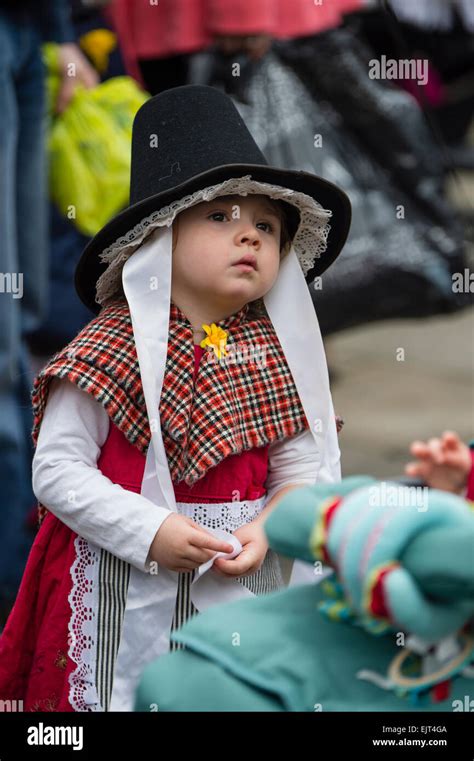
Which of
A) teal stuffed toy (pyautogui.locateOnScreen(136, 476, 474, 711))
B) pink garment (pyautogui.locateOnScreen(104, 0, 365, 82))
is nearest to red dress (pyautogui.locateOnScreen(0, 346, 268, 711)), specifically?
teal stuffed toy (pyautogui.locateOnScreen(136, 476, 474, 711))

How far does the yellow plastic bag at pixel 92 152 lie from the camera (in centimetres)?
420

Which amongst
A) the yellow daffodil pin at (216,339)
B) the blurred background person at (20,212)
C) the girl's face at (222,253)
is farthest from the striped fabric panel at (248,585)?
the blurred background person at (20,212)

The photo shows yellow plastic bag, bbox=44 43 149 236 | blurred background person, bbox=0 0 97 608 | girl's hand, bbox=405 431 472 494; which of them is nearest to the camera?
girl's hand, bbox=405 431 472 494

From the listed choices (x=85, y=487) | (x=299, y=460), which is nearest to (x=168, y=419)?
(x=85, y=487)

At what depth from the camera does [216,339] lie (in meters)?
2.69

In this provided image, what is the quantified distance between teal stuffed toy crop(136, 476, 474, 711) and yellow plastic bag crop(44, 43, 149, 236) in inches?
94.0

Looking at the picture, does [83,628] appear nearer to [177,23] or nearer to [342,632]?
[342,632]

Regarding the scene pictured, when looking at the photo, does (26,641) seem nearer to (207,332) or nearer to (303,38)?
(207,332)

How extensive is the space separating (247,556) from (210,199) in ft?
2.20

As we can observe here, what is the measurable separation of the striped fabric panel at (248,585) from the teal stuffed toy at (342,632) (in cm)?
57

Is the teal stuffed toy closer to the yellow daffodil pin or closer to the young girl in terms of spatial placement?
the young girl

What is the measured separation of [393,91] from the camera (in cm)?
529

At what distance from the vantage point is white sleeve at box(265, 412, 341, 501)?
277cm

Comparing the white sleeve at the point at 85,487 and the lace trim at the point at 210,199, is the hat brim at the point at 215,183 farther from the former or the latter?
the white sleeve at the point at 85,487
